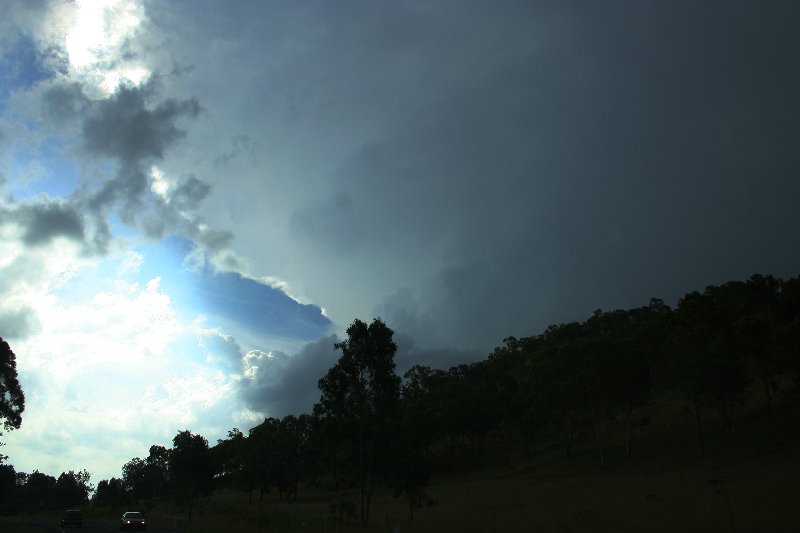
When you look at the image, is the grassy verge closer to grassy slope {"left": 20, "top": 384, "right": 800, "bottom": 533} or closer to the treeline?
grassy slope {"left": 20, "top": 384, "right": 800, "bottom": 533}

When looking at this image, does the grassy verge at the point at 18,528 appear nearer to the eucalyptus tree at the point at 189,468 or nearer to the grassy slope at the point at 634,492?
the grassy slope at the point at 634,492

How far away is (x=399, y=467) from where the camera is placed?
40.9 meters

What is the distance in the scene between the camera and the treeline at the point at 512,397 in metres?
40.3

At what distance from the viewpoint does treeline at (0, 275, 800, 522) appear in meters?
40.3

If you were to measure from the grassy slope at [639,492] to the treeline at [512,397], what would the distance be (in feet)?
9.54

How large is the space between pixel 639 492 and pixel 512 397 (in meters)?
70.3

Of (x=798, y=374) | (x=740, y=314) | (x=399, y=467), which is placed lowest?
(x=399, y=467)

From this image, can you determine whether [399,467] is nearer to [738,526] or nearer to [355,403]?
[355,403]

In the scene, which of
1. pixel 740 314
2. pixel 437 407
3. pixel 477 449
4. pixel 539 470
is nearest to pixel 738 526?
pixel 740 314

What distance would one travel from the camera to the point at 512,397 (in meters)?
118

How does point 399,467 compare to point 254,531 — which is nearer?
point 254,531

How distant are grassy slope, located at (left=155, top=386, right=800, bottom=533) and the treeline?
291 centimetres

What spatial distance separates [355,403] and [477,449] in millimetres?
87408

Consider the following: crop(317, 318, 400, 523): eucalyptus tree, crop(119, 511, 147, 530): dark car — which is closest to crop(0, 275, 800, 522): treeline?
crop(317, 318, 400, 523): eucalyptus tree
